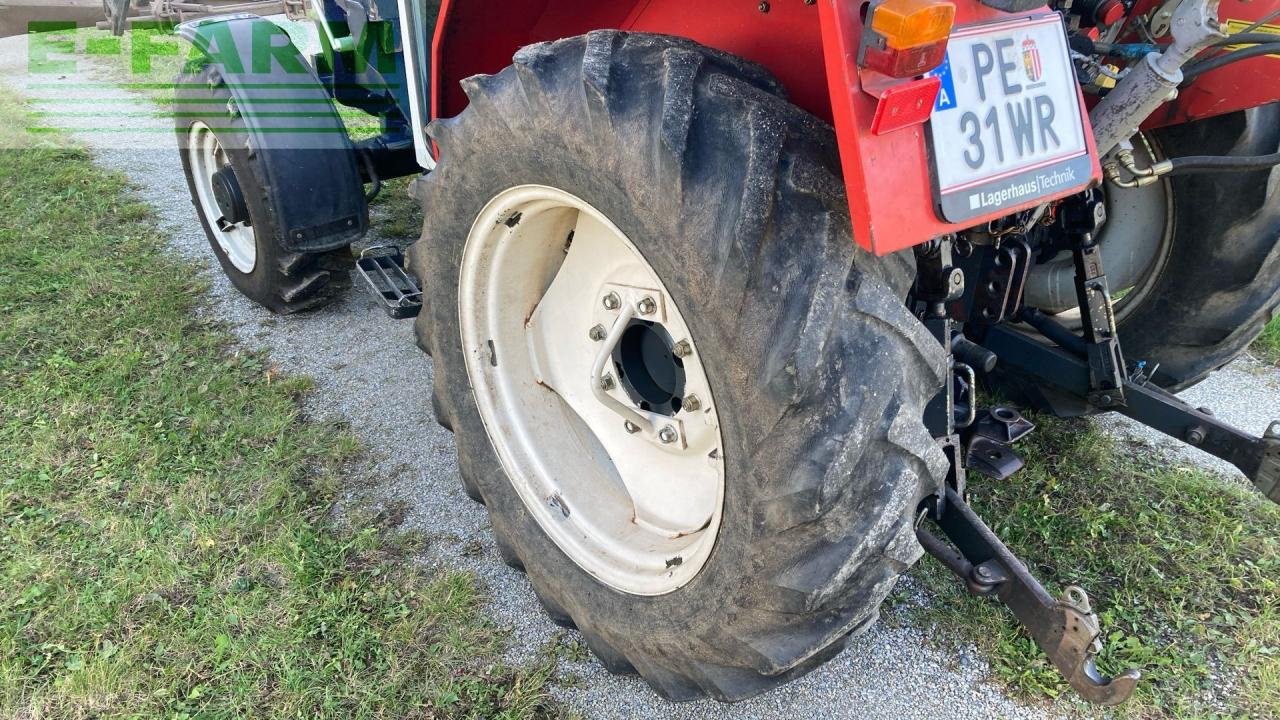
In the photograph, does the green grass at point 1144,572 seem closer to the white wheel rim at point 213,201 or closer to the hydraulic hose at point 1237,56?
the hydraulic hose at point 1237,56

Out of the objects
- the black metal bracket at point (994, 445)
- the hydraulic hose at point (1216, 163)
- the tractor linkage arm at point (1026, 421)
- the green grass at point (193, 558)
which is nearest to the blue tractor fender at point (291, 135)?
the green grass at point (193, 558)

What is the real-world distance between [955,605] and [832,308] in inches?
54.3

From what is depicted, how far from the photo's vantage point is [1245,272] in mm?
2225

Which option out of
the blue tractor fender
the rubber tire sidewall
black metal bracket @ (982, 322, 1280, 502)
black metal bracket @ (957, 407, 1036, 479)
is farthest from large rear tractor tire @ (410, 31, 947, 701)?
the rubber tire sidewall

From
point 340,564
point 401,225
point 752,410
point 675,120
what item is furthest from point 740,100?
point 401,225

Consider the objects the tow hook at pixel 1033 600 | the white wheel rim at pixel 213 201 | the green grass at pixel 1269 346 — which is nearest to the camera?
the tow hook at pixel 1033 600

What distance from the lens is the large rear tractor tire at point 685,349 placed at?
1324 mm

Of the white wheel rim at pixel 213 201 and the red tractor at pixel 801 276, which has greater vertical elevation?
the red tractor at pixel 801 276

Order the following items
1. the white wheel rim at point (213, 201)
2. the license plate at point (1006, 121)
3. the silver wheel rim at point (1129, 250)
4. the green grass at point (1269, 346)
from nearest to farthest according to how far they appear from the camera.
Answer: the license plate at point (1006, 121)
the silver wheel rim at point (1129, 250)
the green grass at point (1269, 346)
the white wheel rim at point (213, 201)

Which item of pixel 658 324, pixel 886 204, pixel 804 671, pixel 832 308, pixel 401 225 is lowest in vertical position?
pixel 401 225

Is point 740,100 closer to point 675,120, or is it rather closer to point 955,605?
point 675,120

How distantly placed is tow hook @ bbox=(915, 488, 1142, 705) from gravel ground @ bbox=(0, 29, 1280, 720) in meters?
0.43

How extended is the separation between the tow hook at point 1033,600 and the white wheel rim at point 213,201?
3248 millimetres

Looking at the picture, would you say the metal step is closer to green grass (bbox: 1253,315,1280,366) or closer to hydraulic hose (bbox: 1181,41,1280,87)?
hydraulic hose (bbox: 1181,41,1280,87)
